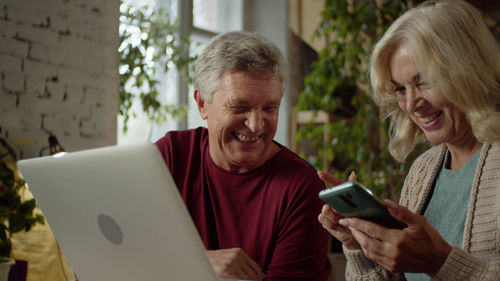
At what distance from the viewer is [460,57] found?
1.28m

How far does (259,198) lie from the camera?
1.50 meters

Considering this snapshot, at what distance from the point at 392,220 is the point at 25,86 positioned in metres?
2.11

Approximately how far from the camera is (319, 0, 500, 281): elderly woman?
3.72ft

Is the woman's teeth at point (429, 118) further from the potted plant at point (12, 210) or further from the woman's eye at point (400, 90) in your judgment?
the potted plant at point (12, 210)

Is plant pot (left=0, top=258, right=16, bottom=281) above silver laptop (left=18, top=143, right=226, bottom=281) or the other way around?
the other way around

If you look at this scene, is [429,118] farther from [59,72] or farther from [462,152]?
[59,72]

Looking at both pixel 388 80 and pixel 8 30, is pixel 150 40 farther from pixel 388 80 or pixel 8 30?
pixel 388 80

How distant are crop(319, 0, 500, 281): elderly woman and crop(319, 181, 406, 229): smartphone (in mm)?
39

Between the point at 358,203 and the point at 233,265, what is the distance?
1.21ft

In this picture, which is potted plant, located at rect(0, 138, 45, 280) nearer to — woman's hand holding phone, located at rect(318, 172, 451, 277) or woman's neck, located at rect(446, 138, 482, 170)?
woman's hand holding phone, located at rect(318, 172, 451, 277)

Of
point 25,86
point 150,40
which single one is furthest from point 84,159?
point 150,40

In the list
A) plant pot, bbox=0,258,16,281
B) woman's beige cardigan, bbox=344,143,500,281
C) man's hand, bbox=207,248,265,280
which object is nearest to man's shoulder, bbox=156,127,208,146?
man's hand, bbox=207,248,265,280

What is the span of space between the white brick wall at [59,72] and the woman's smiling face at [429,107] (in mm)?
1908

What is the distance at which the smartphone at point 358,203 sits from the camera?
94 centimetres
